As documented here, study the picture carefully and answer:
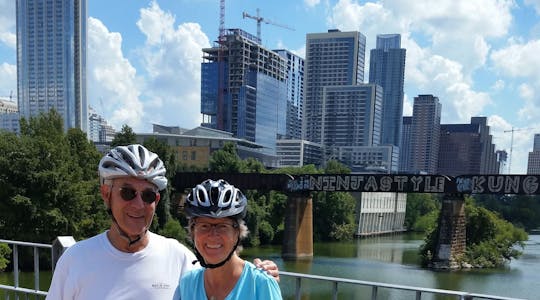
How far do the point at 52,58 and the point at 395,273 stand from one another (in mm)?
111092

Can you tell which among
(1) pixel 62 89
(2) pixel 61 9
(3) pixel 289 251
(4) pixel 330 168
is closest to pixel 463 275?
(3) pixel 289 251

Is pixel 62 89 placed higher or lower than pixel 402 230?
higher

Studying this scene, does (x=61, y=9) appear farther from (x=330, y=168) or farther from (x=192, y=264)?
(x=192, y=264)

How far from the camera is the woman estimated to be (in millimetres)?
2070

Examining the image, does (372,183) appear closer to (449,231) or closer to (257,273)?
(449,231)

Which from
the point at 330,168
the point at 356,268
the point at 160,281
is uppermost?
the point at 160,281

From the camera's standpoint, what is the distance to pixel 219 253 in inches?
82.7

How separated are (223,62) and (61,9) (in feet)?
146

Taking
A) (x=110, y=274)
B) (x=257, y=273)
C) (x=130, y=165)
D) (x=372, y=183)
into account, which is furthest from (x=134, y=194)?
(x=372, y=183)

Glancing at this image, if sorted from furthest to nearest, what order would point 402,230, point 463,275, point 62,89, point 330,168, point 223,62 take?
point 223,62
point 62,89
point 402,230
point 330,168
point 463,275

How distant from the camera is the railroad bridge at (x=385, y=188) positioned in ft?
101

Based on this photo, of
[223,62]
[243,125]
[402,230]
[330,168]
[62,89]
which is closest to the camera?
[330,168]

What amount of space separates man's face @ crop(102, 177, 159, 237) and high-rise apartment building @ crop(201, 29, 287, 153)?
118m

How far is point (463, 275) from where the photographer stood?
101 feet
